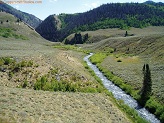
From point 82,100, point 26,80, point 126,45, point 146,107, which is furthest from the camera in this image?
point 126,45

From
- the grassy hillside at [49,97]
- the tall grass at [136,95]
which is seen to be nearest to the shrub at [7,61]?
the grassy hillside at [49,97]

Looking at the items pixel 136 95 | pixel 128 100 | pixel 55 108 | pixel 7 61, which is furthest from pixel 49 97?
pixel 7 61

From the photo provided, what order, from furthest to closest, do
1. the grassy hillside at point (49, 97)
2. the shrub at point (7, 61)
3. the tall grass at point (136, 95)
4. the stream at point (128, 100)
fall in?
the shrub at point (7, 61) < the tall grass at point (136, 95) < the stream at point (128, 100) < the grassy hillside at point (49, 97)

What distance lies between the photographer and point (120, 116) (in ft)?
116

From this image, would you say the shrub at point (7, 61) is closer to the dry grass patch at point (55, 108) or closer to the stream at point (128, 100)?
the dry grass patch at point (55, 108)

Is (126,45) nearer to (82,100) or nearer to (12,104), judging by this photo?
(82,100)

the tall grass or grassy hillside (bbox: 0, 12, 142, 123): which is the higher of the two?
grassy hillside (bbox: 0, 12, 142, 123)

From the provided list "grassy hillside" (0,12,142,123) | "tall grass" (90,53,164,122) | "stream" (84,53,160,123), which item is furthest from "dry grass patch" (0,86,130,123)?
"tall grass" (90,53,164,122)

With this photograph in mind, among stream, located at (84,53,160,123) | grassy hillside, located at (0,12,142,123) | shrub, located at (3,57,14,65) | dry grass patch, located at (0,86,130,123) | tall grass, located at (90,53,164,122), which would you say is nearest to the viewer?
dry grass patch, located at (0,86,130,123)

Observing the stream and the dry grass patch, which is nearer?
the dry grass patch

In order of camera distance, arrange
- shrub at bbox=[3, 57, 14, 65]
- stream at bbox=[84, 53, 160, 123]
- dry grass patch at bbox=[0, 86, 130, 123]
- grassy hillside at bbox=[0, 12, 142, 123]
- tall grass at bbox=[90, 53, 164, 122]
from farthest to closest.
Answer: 1. shrub at bbox=[3, 57, 14, 65]
2. tall grass at bbox=[90, 53, 164, 122]
3. stream at bbox=[84, 53, 160, 123]
4. grassy hillside at bbox=[0, 12, 142, 123]
5. dry grass patch at bbox=[0, 86, 130, 123]

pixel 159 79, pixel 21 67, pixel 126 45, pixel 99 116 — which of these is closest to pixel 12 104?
pixel 99 116

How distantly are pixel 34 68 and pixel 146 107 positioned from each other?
2626cm

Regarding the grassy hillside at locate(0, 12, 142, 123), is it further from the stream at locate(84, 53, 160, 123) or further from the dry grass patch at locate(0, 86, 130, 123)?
the stream at locate(84, 53, 160, 123)
